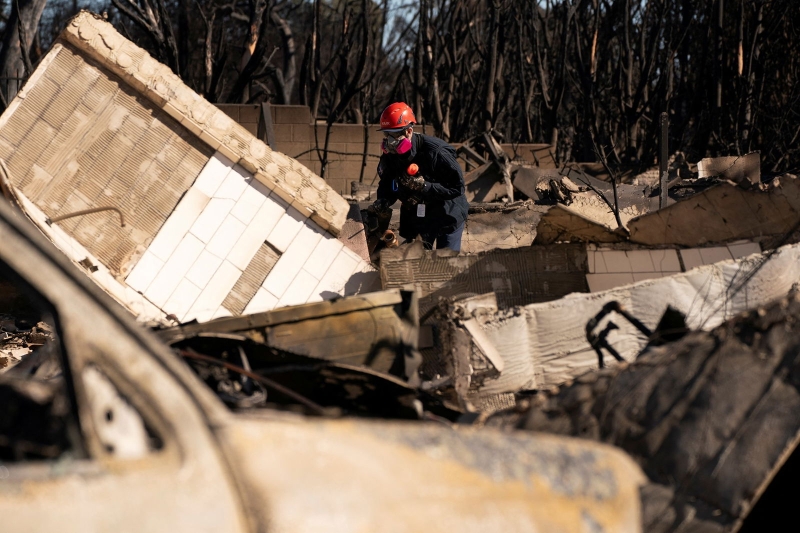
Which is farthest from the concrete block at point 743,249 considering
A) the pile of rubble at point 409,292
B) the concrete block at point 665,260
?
the concrete block at point 665,260

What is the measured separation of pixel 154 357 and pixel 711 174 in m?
9.99

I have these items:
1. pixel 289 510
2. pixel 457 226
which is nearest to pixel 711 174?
pixel 457 226

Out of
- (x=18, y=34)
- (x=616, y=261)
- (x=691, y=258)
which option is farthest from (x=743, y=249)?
(x=18, y=34)

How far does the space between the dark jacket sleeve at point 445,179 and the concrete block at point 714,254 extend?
250cm

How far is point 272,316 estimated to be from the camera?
4.02 meters

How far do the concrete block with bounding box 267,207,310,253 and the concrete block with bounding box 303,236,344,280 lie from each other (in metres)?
0.21

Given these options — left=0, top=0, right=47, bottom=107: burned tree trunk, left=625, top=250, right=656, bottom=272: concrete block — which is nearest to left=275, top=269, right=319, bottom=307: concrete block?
left=625, top=250, right=656, bottom=272: concrete block

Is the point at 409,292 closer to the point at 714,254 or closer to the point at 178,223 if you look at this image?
the point at 714,254

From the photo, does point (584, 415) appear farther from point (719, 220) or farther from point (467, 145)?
point (467, 145)

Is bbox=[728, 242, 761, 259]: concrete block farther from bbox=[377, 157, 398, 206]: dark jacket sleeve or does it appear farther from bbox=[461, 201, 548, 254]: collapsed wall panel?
bbox=[461, 201, 548, 254]: collapsed wall panel

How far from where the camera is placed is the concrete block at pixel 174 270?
247 inches

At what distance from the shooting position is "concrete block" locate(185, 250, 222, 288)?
6.39 m

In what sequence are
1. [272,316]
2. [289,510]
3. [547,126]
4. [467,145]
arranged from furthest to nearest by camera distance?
[547,126] < [467,145] < [272,316] < [289,510]

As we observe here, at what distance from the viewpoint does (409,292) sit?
4188 millimetres
